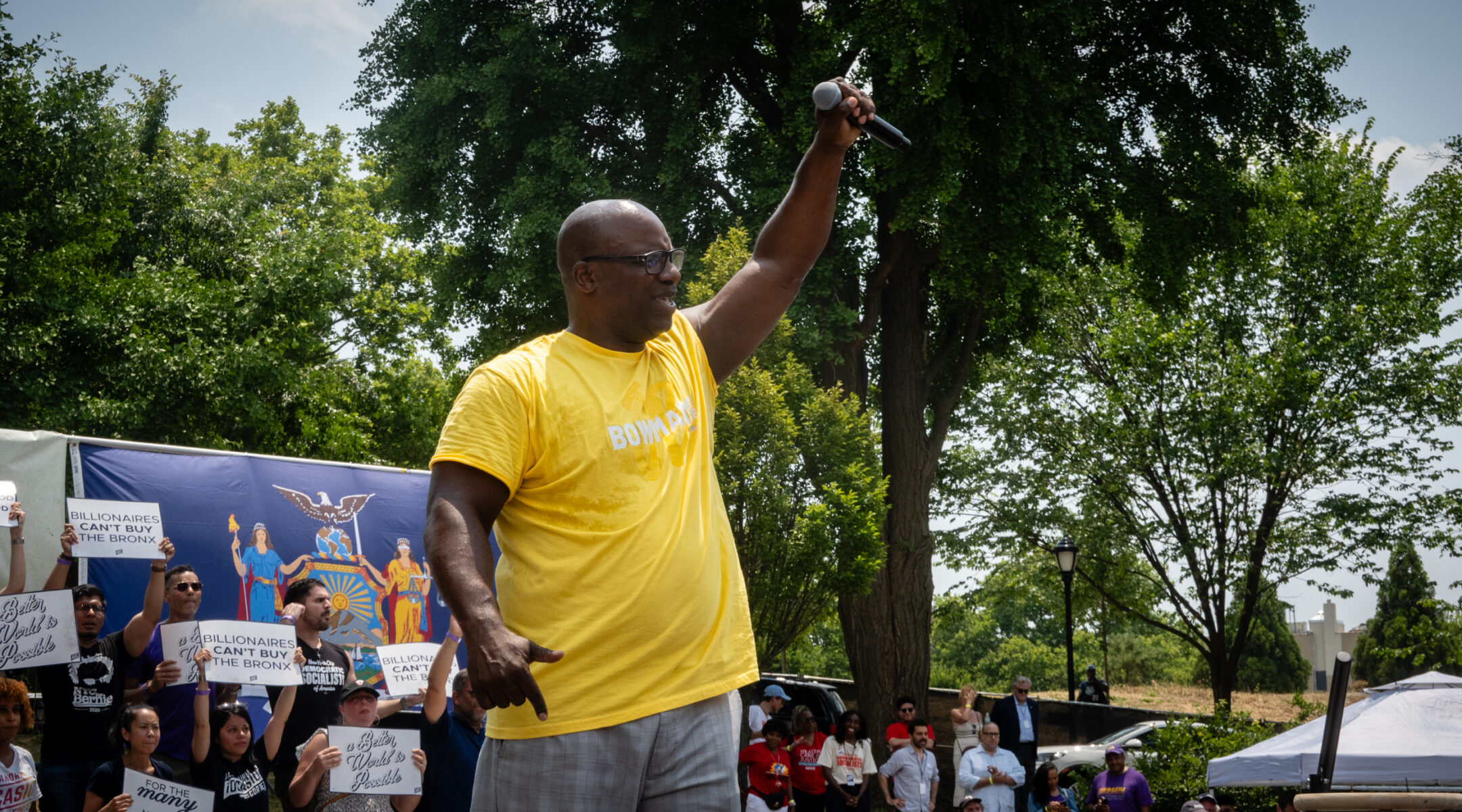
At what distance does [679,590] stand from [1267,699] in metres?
28.5

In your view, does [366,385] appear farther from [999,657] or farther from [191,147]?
[999,657]

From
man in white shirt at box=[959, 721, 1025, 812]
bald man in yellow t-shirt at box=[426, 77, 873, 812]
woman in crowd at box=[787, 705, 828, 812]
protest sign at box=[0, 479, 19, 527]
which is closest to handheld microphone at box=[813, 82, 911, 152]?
bald man in yellow t-shirt at box=[426, 77, 873, 812]

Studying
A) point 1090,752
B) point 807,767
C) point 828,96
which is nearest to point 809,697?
point 1090,752

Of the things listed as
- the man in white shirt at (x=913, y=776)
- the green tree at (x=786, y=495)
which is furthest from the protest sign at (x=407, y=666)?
the man in white shirt at (x=913, y=776)

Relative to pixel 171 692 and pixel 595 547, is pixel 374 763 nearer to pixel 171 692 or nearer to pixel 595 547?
pixel 171 692

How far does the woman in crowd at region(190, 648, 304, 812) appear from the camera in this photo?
710cm

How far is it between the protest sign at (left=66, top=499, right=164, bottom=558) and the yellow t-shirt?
6060 mm

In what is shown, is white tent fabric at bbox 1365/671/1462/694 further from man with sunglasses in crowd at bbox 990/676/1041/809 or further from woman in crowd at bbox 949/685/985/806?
woman in crowd at bbox 949/685/985/806

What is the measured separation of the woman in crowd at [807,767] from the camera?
12.2m

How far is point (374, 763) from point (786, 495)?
23.4 feet

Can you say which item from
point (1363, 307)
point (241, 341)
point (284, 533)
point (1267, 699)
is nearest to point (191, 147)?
point (241, 341)

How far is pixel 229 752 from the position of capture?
23.8ft

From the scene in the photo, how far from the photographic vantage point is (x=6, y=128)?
1628cm

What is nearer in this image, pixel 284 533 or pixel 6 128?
pixel 284 533
